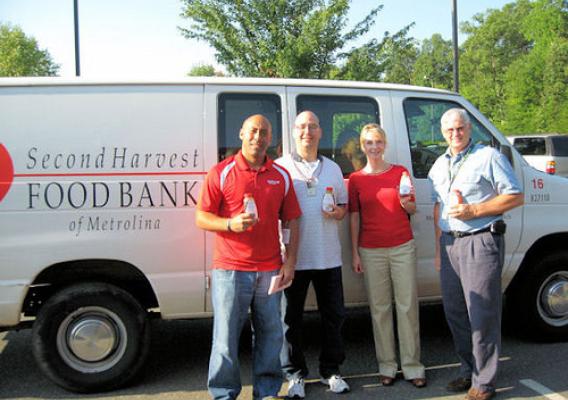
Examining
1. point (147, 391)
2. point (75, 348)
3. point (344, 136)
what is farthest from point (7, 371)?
point (344, 136)

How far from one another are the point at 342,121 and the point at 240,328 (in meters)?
1.85

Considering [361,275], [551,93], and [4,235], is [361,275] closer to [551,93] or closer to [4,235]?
[4,235]

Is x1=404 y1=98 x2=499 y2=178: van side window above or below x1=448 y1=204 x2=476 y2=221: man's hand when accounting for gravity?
above

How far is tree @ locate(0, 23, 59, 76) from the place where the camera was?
34094mm

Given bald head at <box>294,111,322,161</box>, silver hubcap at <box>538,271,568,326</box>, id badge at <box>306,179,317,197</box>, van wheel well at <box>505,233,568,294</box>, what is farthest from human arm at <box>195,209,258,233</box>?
silver hubcap at <box>538,271,568,326</box>

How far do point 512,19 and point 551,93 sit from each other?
31.2m

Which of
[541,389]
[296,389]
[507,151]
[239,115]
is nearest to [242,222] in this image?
[239,115]

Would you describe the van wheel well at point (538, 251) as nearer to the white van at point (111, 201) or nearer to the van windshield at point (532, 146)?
the white van at point (111, 201)

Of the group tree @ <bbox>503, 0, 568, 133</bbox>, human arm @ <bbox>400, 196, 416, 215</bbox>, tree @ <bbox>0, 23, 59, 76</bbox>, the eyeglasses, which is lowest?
human arm @ <bbox>400, 196, 416, 215</bbox>

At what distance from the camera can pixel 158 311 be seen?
426 centimetres

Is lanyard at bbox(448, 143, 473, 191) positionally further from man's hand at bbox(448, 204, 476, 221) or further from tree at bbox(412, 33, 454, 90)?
tree at bbox(412, 33, 454, 90)

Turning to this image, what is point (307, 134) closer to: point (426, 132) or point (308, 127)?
point (308, 127)

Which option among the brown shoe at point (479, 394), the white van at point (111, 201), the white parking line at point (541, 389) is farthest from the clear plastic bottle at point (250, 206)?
the white parking line at point (541, 389)

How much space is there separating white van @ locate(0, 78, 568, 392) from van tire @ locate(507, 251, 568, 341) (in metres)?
1.71
